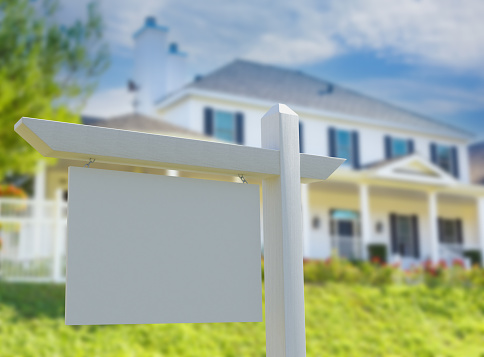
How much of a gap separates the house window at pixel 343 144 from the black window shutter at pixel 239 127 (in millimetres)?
3883

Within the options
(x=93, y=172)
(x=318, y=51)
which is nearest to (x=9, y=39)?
(x=93, y=172)

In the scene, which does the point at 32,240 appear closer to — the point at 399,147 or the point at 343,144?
the point at 343,144

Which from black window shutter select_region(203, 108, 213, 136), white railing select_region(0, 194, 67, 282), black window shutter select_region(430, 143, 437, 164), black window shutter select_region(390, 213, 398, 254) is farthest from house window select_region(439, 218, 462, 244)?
white railing select_region(0, 194, 67, 282)

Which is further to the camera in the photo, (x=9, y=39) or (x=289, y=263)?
(x=9, y=39)

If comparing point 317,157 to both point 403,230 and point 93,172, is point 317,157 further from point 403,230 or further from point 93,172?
point 403,230

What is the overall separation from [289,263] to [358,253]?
15624 millimetres

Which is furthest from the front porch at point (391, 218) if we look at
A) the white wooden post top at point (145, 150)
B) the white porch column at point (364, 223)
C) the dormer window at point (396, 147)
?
the white wooden post top at point (145, 150)

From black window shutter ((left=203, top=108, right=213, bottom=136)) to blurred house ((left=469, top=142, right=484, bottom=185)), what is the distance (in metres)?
14.4

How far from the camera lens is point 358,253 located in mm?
18219

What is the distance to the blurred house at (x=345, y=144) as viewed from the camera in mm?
18078

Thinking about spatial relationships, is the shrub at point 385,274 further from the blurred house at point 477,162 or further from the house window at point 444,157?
the blurred house at point 477,162

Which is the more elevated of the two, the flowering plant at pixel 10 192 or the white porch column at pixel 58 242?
the flowering plant at pixel 10 192

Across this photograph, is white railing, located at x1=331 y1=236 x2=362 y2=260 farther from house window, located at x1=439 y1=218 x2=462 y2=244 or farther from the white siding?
house window, located at x1=439 y1=218 x2=462 y2=244

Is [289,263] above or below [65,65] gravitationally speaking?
below
